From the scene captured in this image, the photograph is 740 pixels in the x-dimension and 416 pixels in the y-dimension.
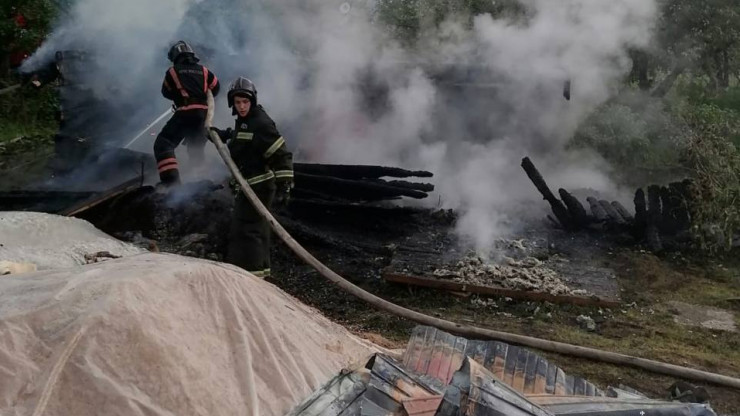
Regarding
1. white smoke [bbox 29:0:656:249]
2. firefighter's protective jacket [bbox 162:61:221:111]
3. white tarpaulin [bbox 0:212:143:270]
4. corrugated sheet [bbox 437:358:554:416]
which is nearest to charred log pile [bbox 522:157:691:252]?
white smoke [bbox 29:0:656:249]

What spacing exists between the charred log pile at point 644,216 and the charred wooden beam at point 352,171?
1643 mm

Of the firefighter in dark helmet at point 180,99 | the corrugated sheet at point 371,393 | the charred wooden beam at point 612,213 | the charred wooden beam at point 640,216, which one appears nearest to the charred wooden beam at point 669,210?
the charred wooden beam at point 640,216

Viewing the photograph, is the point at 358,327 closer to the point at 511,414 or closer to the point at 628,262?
the point at 511,414

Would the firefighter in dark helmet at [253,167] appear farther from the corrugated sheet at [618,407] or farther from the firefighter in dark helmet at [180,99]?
the corrugated sheet at [618,407]

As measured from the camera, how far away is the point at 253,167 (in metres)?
6.04

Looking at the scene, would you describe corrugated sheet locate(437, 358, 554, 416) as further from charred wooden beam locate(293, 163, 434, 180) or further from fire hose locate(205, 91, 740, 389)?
charred wooden beam locate(293, 163, 434, 180)

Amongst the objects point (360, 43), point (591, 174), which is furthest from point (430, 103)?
point (591, 174)

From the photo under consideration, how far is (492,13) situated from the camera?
37.3 ft

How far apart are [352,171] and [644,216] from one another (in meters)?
3.57

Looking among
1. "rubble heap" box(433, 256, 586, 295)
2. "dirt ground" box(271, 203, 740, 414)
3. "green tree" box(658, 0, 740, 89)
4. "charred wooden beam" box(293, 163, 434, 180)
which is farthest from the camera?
"green tree" box(658, 0, 740, 89)

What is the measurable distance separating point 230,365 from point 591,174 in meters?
8.54

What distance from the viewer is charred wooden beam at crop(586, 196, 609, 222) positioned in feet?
26.9

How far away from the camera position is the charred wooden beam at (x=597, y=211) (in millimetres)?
8203

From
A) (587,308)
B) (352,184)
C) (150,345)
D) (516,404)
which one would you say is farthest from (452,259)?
(150,345)
